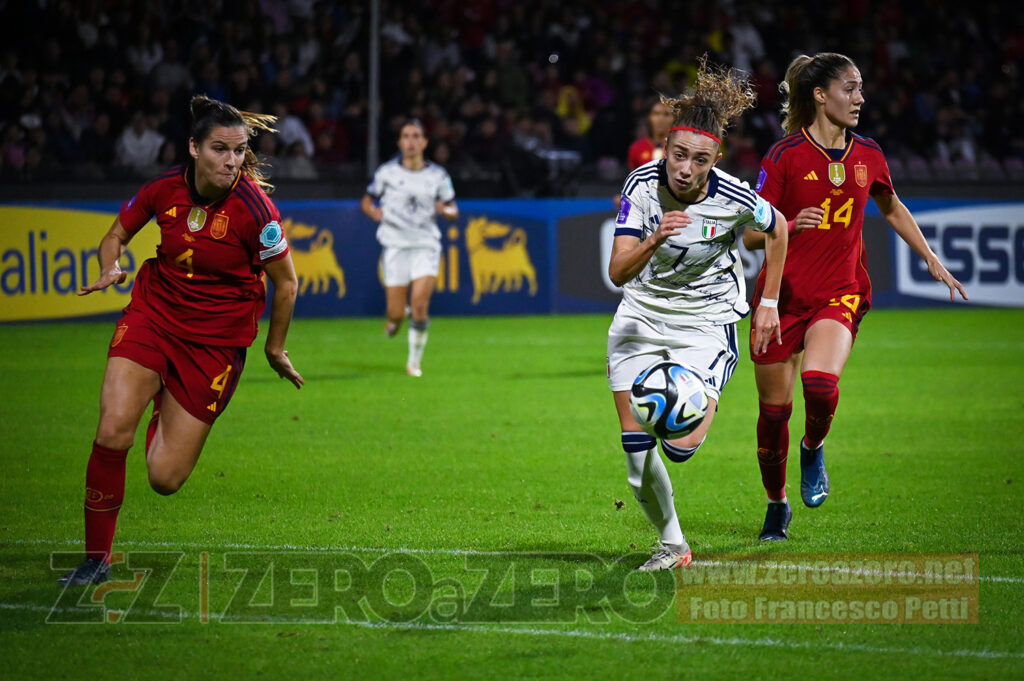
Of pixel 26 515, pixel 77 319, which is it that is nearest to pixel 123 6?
pixel 77 319

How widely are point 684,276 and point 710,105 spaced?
77 cm

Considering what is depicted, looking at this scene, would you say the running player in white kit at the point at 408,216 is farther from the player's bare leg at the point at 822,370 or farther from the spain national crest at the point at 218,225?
the spain national crest at the point at 218,225

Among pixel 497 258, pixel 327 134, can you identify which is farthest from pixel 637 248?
pixel 327 134

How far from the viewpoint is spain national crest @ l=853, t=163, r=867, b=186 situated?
253 inches

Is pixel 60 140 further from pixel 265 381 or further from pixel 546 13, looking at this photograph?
pixel 546 13

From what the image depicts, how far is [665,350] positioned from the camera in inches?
228

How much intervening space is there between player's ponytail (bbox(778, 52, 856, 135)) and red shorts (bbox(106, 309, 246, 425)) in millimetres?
3054

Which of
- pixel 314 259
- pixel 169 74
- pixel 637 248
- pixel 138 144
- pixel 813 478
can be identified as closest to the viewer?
pixel 637 248

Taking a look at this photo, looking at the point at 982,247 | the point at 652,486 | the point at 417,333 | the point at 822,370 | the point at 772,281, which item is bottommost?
the point at 982,247

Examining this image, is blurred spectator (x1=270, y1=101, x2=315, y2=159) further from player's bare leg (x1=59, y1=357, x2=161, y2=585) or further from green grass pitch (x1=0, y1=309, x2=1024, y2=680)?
player's bare leg (x1=59, y1=357, x2=161, y2=585)

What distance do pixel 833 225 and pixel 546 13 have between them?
16772 mm

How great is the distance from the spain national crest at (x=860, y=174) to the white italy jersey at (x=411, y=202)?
7.71 metres

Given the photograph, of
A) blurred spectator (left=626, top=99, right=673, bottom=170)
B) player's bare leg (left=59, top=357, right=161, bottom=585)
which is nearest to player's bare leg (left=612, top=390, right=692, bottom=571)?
player's bare leg (left=59, top=357, right=161, bottom=585)

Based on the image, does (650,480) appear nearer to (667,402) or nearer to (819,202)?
(667,402)
